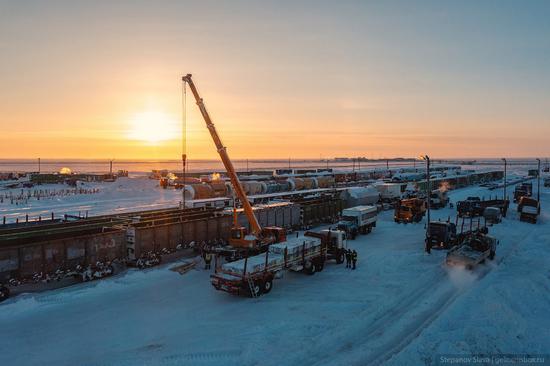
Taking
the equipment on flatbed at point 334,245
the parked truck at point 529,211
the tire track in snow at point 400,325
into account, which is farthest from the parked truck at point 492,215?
the equipment on flatbed at point 334,245

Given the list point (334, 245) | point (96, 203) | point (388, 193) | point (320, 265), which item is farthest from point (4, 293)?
point (388, 193)

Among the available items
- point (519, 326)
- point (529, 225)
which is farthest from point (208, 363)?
point (529, 225)

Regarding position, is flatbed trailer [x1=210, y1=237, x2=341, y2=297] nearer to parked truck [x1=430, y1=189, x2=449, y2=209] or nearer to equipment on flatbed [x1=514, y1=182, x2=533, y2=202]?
parked truck [x1=430, y1=189, x2=449, y2=209]

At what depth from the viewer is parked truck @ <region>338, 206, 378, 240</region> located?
36531mm

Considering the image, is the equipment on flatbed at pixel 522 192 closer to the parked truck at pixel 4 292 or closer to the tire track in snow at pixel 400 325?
the tire track in snow at pixel 400 325

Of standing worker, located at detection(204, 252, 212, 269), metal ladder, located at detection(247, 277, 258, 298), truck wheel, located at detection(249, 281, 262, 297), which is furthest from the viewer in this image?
standing worker, located at detection(204, 252, 212, 269)

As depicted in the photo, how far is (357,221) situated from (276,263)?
54.5 ft

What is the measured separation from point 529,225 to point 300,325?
36.2m

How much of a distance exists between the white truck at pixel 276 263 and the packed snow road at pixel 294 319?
2.16 ft

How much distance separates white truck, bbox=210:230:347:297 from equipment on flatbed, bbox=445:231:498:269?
6847mm

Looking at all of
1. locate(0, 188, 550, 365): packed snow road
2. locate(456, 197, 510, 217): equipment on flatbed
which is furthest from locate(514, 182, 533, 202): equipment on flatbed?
locate(0, 188, 550, 365): packed snow road

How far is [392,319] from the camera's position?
58.7 ft

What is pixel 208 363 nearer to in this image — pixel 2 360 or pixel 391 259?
pixel 2 360

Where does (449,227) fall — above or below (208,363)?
above
